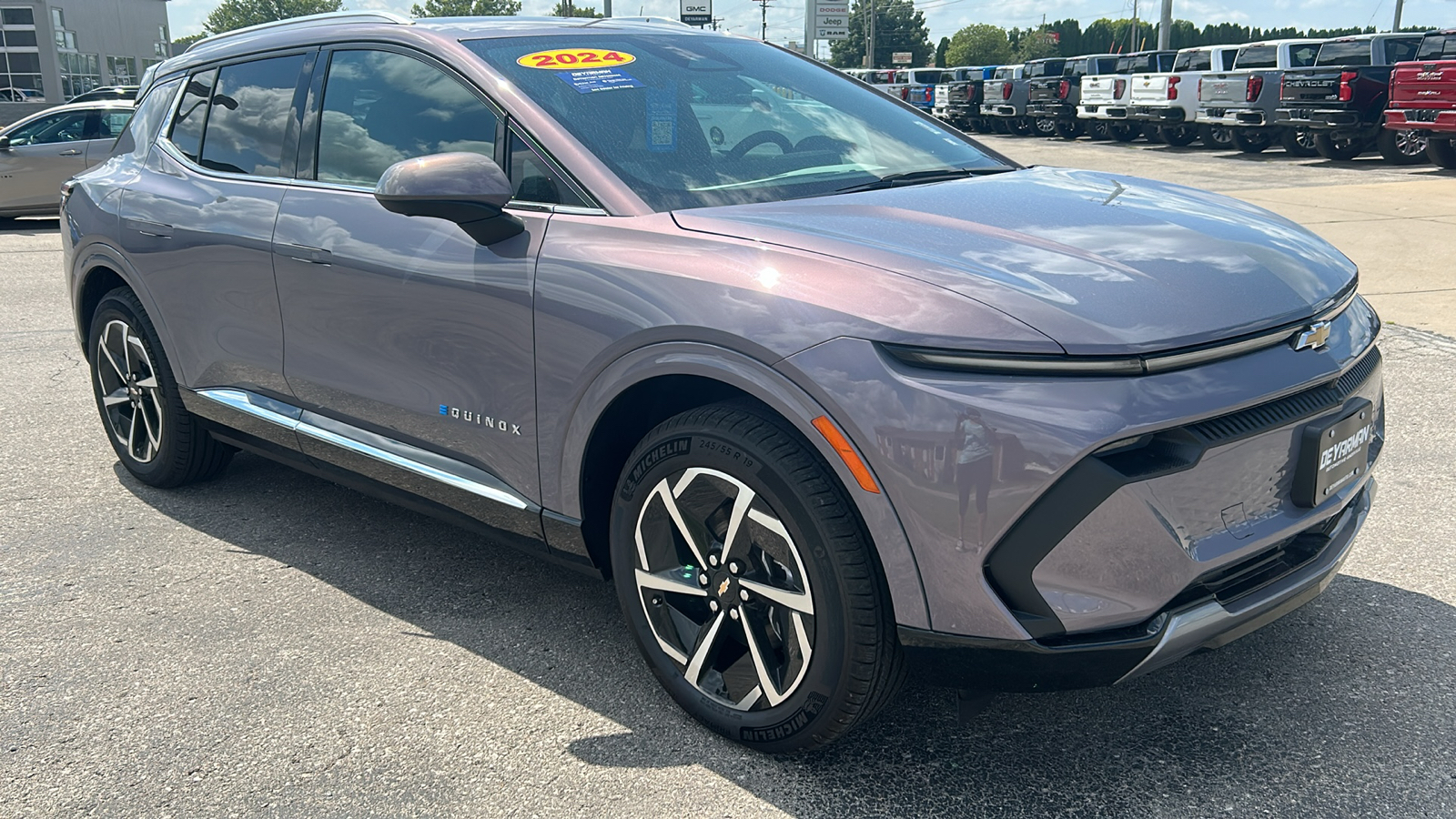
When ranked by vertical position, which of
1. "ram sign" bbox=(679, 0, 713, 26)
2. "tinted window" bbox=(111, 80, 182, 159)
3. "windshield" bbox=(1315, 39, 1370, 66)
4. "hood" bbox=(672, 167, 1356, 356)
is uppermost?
"ram sign" bbox=(679, 0, 713, 26)

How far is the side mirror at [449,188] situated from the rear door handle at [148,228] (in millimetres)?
1670

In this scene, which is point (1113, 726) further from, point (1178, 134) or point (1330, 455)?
point (1178, 134)

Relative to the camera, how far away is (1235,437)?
2.35m

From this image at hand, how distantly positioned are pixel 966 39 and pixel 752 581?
140 meters

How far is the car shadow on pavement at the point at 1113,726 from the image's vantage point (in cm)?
260

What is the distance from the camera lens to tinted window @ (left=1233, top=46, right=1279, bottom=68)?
850 inches

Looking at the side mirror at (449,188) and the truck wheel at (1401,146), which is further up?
the side mirror at (449,188)

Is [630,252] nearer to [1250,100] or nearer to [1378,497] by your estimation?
[1378,497]

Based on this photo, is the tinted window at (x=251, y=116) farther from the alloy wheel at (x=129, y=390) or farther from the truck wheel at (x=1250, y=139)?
the truck wheel at (x=1250, y=139)

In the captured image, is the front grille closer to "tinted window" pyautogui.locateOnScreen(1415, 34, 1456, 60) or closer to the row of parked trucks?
the row of parked trucks

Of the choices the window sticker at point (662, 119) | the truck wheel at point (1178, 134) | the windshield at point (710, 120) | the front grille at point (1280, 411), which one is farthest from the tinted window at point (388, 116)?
the truck wheel at point (1178, 134)

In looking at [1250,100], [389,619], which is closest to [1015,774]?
[389,619]

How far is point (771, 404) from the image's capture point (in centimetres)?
249

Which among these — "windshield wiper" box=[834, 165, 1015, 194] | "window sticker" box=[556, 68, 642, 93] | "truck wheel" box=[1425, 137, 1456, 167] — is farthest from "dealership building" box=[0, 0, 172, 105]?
"windshield wiper" box=[834, 165, 1015, 194]
